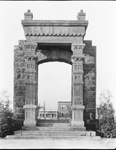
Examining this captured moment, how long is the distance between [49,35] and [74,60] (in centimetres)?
167

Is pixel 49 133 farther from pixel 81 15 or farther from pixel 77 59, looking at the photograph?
pixel 81 15

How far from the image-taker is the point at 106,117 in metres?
14.5

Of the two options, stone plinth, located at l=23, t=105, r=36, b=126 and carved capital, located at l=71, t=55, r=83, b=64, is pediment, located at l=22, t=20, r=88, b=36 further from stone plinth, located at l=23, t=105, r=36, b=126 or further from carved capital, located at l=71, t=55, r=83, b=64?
stone plinth, located at l=23, t=105, r=36, b=126

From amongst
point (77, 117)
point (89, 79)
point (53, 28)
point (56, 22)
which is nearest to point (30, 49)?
point (53, 28)

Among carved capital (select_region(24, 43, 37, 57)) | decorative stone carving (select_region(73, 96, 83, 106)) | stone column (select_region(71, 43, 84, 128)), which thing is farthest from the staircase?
carved capital (select_region(24, 43, 37, 57))

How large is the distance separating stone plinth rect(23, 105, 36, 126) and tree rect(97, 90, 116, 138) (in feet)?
11.2

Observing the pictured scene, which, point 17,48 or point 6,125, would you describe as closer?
point 6,125

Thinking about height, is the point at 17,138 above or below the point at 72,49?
below

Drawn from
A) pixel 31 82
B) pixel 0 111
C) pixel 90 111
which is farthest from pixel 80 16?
pixel 0 111

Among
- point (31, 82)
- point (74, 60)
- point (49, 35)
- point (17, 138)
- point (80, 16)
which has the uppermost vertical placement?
point (80, 16)

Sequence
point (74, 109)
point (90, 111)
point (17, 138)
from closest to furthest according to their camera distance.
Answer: point (17, 138) < point (74, 109) < point (90, 111)

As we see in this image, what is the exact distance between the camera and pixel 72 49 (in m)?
13.8

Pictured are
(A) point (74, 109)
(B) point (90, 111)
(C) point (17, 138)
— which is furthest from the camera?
(B) point (90, 111)

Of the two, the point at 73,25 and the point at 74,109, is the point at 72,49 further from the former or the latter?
the point at 74,109
